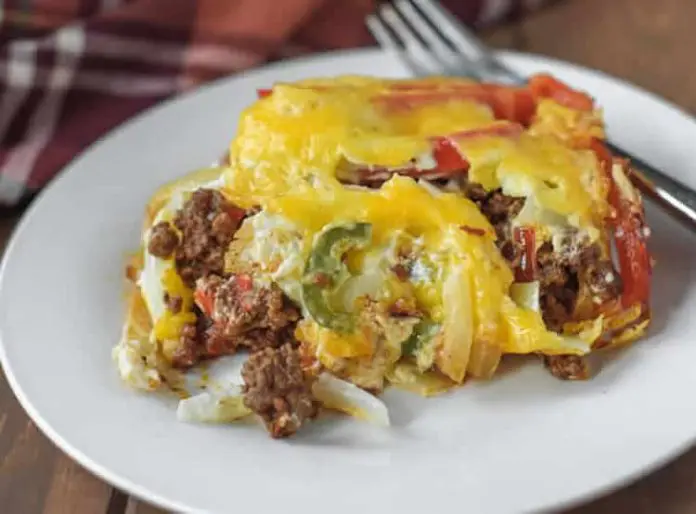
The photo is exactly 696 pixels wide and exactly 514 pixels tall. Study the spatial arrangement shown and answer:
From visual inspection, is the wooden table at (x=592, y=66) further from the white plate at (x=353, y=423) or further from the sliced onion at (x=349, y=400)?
the sliced onion at (x=349, y=400)

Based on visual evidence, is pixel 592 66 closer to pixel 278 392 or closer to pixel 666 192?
pixel 666 192

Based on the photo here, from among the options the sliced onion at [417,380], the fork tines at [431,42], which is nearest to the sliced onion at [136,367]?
the sliced onion at [417,380]

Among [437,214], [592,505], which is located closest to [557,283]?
[437,214]

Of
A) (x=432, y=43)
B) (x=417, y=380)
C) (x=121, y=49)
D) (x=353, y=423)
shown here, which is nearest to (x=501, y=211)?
(x=417, y=380)

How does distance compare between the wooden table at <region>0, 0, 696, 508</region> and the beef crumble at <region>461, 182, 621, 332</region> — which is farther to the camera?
the beef crumble at <region>461, 182, 621, 332</region>

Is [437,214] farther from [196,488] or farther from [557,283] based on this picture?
[196,488]

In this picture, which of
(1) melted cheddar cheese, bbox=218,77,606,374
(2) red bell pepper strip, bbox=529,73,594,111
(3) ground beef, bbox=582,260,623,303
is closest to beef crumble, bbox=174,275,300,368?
(1) melted cheddar cheese, bbox=218,77,606,374

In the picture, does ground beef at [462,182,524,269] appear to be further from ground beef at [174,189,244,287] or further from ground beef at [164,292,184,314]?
ground beef at [164,292,184,314]
